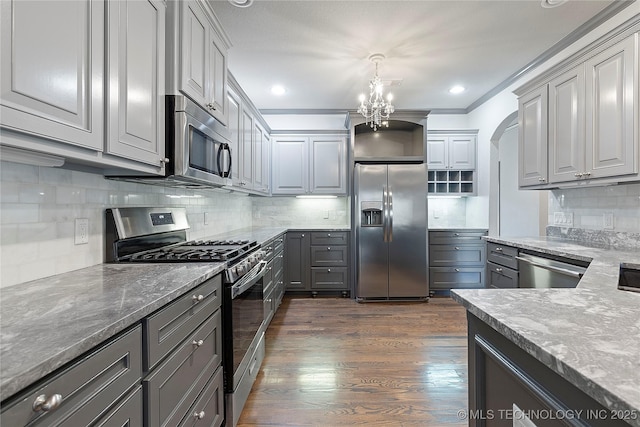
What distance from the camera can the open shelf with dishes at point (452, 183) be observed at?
180 inches

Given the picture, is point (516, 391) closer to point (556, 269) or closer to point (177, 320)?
point (177, 320)

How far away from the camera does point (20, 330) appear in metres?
0.71

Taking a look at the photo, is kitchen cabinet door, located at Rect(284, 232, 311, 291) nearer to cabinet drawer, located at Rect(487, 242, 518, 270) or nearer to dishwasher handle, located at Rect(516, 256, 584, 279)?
cabinet drawer, located at Rect(487, 242, 518, 270)

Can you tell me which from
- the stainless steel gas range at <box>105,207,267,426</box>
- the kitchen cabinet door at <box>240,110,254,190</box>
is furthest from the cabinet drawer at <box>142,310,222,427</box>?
the kitchen cabinet door at <box>240,110,254,190</box>

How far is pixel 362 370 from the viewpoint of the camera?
2291 millimetres

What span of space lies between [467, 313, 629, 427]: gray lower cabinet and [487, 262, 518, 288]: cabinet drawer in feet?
6.11

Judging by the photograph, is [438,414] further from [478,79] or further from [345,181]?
[478,79]

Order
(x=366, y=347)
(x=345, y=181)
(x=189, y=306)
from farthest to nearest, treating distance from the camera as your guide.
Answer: (x=345, y=181) → (x=366, y=347) → (x=189, y=306)

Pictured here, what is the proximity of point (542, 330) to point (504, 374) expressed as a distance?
0.22 m

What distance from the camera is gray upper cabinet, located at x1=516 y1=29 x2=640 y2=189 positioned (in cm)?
199

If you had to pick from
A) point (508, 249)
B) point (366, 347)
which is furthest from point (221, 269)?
point (508, 249)

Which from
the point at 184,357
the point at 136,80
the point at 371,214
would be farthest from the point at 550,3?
the point at 184,357

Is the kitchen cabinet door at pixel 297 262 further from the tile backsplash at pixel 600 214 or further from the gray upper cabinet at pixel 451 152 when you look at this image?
the tile backsplash at pixel 600 214

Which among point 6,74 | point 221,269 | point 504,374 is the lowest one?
point 504,374
